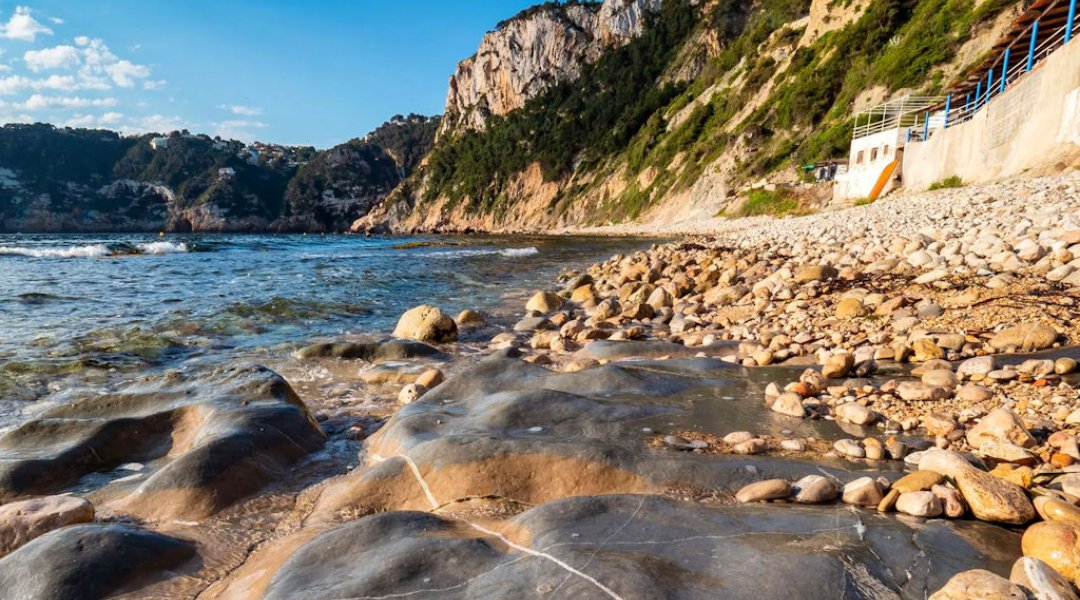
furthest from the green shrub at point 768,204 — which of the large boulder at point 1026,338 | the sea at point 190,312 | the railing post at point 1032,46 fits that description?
the large boulder at point 1026,338

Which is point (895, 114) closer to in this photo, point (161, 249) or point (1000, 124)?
point (1000, 124)

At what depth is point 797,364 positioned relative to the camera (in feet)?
16.8

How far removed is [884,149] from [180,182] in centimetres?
14762

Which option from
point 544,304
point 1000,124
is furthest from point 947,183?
point 544,304

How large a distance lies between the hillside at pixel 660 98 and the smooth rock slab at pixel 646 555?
35.7 m

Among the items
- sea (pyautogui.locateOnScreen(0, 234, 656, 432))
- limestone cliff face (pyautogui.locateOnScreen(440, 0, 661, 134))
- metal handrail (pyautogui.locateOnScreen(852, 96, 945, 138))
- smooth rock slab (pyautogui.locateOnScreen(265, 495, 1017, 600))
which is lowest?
sea (pyautogui.locateOnScreen(0, 234, 656, 432))

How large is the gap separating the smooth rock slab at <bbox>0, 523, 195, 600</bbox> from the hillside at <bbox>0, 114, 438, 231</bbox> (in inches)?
5486

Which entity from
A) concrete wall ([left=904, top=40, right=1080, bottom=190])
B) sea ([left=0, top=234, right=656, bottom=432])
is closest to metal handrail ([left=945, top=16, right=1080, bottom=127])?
concrete wall ([left=904, top=40, right=1080, bottom=190])

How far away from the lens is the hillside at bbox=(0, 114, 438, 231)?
4776 inches

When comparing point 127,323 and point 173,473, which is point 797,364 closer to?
point 173,473

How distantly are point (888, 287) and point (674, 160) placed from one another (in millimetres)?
49671

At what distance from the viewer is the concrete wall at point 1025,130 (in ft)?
38.0

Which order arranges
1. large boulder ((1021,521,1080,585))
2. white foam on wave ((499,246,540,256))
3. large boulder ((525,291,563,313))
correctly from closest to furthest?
large boulder ((1021,521,1080,585)), large boulder ((525,291,563,313)), white foam on wave ((499,246,540,256))

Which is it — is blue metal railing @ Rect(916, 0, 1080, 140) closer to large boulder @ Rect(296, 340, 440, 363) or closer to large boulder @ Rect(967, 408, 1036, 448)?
large boulder @ Rect(967, 408, 1036, 448)
